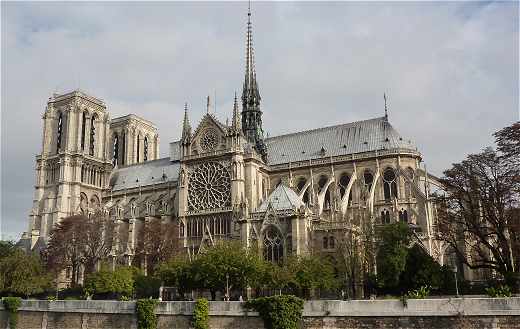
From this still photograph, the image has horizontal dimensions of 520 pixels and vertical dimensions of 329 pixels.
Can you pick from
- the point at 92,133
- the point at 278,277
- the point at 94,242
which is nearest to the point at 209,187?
the point at 94,242

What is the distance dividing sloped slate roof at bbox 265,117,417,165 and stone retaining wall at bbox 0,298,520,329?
36278 millimetres

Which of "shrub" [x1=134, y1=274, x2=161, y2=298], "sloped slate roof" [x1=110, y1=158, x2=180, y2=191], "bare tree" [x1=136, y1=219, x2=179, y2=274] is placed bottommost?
"shrub" [x1=134, y1=274, x2=161, y2=298]

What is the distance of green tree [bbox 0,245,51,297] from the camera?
49531 mm

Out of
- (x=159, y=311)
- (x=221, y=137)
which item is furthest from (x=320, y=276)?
(x=221, y=137)

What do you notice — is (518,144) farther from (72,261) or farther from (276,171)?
(72,261)

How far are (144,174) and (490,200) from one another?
56409 mm

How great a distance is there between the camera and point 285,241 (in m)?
47.4

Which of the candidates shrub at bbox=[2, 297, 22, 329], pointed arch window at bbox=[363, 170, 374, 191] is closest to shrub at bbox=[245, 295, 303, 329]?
shrub at bbox=[2, 297, 22, 329]

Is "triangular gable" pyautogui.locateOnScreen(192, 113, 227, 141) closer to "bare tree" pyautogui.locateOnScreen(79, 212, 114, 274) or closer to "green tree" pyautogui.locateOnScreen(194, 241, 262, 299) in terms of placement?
"bare tree" pyautogui.locateOnScreen(79, 212, 114, 274)

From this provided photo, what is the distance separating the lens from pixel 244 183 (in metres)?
60.6

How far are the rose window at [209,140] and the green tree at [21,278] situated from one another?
76.3 ft

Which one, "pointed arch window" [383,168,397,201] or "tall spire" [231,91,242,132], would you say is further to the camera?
"tall spire" [231,91,242,132]

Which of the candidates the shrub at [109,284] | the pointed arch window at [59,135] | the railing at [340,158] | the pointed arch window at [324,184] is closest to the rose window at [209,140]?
the railing at [340,158]

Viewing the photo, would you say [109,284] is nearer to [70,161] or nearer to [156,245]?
[156,245]
